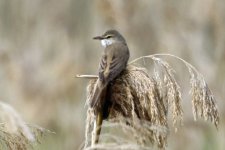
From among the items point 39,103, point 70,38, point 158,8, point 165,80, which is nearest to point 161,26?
point 158,8

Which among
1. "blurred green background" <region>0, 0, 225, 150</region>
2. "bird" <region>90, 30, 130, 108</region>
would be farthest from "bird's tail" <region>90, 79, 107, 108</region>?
"blurred green background" <region>0, 0, 225, 150</region>

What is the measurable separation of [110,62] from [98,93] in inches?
24.9

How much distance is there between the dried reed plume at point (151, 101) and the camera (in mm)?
3002

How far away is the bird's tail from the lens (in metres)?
3.11

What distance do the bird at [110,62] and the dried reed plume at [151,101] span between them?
0.10 feet

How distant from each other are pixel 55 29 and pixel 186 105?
1561mm

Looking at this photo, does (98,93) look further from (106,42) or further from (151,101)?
(106,42)

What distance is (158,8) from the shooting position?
28.0ft

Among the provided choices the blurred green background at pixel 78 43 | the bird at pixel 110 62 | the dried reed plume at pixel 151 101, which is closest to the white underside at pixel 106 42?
the bird at pixel 110 62

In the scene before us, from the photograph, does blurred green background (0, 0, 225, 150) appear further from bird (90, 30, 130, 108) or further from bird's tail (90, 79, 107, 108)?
bird's tail (90, 79, 107, 108)

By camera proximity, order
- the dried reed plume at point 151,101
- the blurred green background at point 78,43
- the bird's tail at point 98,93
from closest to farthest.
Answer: the dried reed plume at point 151,101
the bird's tail at point 98,93
the blurred green background at point 78,43

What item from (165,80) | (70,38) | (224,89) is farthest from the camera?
(70,38)

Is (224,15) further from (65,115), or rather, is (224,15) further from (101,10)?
(65,115)

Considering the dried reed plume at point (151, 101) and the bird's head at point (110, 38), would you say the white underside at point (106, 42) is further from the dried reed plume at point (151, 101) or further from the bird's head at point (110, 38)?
the dried reed plume at point (151, 101)
